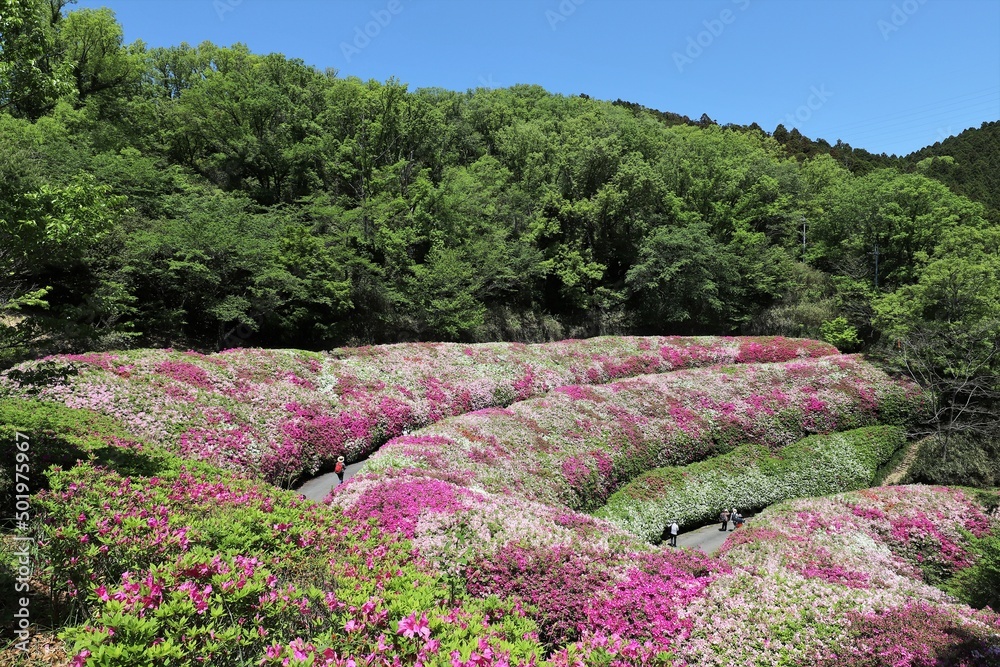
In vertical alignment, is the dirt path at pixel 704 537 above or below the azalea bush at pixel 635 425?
below

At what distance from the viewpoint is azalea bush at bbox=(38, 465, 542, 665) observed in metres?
→ 4.22

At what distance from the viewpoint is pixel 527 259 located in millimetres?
42000

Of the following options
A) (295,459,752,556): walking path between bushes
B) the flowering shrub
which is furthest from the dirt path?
the flowering shrub

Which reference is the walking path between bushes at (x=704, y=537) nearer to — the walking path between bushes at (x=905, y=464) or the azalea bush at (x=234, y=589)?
the walking path between bushes at (x=905, y=464)

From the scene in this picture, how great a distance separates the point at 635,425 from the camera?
2061 centimetres

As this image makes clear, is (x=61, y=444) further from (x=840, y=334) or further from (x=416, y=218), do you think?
(x=840, y=334)

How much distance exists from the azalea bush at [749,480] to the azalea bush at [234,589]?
12.2 metres

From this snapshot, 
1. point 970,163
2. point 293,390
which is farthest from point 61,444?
point 970,163

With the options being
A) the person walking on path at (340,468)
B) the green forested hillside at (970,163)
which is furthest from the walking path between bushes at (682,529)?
the green forested hillside at (970,163)

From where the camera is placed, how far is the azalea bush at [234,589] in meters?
4.22

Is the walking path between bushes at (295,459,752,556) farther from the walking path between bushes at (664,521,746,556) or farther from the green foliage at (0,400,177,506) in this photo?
the green foliage at (0,400,177,506)

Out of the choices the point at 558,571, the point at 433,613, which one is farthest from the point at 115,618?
the point at 558,571

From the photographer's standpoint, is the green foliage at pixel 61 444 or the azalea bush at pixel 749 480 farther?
the azalea bush at pixel 749 480

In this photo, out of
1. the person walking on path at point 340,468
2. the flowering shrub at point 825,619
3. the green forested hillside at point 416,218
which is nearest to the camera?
the flowering shrub at point 825,619
